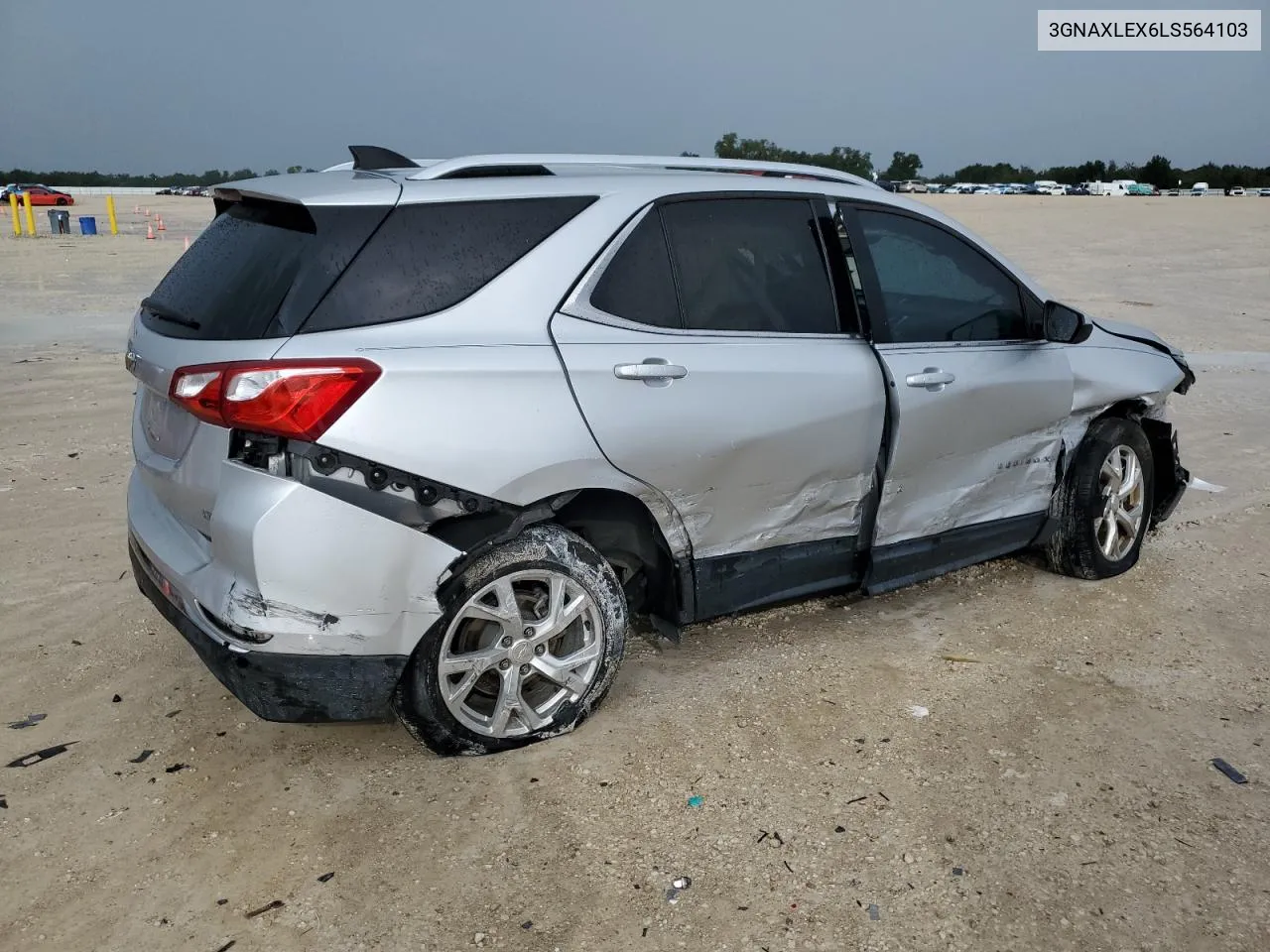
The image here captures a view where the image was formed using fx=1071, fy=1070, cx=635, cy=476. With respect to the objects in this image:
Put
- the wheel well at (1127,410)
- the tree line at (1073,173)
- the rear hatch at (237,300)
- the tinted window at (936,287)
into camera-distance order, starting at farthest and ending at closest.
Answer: the tree line at (1073,173) → the wheel well at (1127,410) → the tinted window at (936,287) → the rear hatch at (237,300)

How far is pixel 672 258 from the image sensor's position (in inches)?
144

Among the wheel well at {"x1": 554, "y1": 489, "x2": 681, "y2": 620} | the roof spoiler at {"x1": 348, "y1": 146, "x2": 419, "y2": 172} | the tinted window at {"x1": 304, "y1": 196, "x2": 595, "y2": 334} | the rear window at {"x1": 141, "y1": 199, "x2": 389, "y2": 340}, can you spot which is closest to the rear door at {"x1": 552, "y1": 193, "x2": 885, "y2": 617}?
the wheel well at {"x1": 554, "y1": 489, "x2": 681, "y2": 620}

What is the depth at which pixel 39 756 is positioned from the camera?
136 inches

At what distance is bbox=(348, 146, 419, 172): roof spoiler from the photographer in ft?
12.3

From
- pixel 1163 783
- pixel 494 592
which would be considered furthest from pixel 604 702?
pixel 1163 783

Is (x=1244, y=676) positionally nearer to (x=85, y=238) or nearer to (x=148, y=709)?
(x=148, y=709)

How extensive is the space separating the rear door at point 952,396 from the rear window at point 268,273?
77.9 inches

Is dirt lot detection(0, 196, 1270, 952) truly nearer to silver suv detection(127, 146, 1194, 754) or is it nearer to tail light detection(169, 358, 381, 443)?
silver suv detection(127, 146, 1194, 754)

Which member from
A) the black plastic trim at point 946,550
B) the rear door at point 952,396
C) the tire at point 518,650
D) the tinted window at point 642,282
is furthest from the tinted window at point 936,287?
the tire at point 518,650

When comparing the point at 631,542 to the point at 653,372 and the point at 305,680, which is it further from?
the point at 305,680

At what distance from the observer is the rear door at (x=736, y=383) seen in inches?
135

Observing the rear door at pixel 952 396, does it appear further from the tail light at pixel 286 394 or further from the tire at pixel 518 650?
the tail light at pixel 286 394

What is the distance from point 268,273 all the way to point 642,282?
1176mm

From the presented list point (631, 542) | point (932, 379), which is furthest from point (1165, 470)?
point (631, 542)
